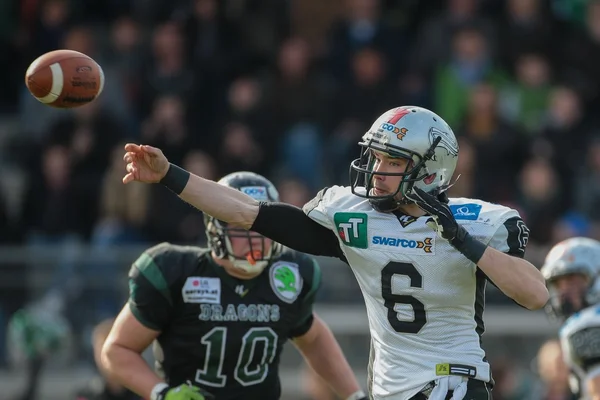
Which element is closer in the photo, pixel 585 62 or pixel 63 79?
pixel 63 79

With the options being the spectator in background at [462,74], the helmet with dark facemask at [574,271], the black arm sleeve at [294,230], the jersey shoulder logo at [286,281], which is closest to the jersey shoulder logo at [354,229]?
the black arm sleeve at [294,230]

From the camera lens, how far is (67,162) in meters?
11.4

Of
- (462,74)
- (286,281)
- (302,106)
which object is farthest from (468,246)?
(462,74)

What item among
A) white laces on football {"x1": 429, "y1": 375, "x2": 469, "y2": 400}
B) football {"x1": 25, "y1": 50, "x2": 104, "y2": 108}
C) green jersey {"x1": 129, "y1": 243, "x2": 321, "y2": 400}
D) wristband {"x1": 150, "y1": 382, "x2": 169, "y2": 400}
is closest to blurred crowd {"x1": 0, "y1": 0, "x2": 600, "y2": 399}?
green jersey {"x1": 129, "y1": 243, "x2": 321, "y2": 400}

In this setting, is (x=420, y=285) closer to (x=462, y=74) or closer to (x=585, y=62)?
(x=462, y=74)

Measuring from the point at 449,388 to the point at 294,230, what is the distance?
941 millimetres

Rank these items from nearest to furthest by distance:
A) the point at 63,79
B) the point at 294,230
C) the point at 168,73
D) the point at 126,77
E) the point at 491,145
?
1. the point at 294,230
2. the point at 63,79
3. the point at 491,145
4. the point at 168,73
5. the point at 126,77

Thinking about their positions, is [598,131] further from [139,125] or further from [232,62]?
[139,125]

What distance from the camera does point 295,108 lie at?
11641 millimetres

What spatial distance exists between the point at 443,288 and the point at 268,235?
78 cm

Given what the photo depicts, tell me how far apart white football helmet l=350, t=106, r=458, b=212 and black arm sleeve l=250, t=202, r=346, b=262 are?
252mm

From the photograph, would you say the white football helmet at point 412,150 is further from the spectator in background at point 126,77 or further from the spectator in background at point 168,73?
the spectator in background at point 126,77

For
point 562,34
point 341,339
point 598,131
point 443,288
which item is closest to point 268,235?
point 443,288

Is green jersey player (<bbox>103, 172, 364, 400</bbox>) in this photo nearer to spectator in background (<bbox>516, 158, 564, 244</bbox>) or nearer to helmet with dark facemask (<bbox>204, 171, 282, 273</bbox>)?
helmet with dark facemask (<bbox>204, 171, 282, 273</bbox>)
